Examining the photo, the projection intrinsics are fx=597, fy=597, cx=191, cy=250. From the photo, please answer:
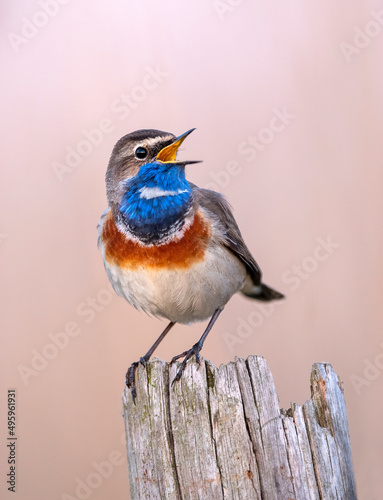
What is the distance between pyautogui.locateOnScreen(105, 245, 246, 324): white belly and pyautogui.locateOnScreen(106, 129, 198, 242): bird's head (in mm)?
259

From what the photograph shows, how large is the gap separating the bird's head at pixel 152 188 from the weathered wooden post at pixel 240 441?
1328mm

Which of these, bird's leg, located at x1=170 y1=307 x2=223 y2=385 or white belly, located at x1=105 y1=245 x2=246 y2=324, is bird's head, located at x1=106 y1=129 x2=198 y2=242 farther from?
bird's leg, located at x1=170 y1=307 x2=223 y2=385

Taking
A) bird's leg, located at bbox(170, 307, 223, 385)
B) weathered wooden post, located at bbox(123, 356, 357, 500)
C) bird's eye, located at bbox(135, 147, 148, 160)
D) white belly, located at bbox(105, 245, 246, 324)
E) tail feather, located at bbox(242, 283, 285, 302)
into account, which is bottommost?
weathered wooden post, located at bbox(123, 356, 357, 500)

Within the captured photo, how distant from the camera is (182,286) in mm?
3760

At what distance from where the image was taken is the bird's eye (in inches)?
153

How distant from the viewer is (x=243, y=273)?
430cm

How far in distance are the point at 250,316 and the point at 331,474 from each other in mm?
2640

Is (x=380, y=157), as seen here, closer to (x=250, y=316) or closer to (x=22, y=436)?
(x=250, y=316)

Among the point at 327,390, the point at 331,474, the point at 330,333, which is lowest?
the point at 331,474

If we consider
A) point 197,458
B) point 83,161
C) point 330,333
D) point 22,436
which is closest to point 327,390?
point 197,458

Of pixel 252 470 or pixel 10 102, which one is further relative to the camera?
pixel 10 102

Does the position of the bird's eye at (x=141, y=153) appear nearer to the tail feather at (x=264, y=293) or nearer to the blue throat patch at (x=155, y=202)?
the blue throat patch at (x=155, y=202)

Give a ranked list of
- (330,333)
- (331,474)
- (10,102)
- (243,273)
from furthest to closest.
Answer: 1. (10,102)
2. (330,333)
3. (243,273)
4. (331,474)

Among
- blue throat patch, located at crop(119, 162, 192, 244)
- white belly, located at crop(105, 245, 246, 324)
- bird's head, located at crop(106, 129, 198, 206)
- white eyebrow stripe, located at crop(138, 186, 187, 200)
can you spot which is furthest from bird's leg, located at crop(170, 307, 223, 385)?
bird's head, located at crop(106, 129, 198, 206)
